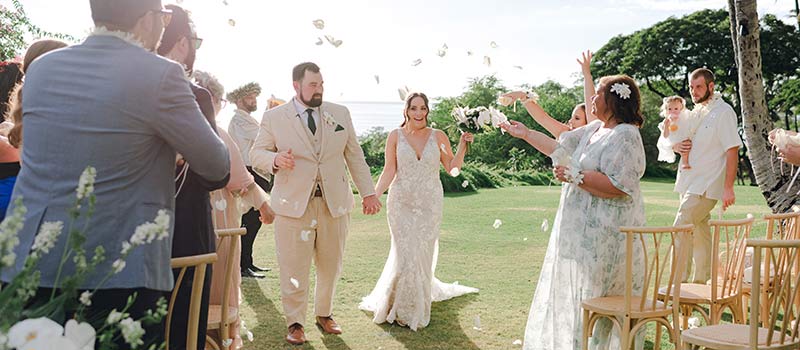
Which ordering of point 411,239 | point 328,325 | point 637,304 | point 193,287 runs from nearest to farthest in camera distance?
point 193,287 < point 637,304 < point 328,325 < point 411,239

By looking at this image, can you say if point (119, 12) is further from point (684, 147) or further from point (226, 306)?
point (684, 147)

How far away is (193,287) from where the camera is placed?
2930mm

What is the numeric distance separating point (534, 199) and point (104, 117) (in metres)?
17.7

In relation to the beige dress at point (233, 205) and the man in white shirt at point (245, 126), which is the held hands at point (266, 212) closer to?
the beige dress at point (233, 205)

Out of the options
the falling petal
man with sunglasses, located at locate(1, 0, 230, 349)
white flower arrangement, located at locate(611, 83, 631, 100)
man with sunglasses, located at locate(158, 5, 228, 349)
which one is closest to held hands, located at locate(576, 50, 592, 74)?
white flower arrangement, located at locate(611, 83, 631, 100)

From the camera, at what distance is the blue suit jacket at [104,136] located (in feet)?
7.29

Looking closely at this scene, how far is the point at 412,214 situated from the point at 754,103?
3633 mm

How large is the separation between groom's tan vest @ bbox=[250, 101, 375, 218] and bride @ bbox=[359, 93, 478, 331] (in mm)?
733

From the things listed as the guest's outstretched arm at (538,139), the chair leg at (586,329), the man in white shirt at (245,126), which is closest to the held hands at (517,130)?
the guest's outstretched arm at (538,139)

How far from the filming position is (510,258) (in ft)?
32.8

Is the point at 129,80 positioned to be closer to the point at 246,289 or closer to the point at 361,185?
the point at 361,185

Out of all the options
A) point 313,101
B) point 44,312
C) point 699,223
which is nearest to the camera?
point 44,312

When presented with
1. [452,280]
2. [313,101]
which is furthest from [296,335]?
[452,280]

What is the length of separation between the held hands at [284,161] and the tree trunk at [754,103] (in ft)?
15.0
